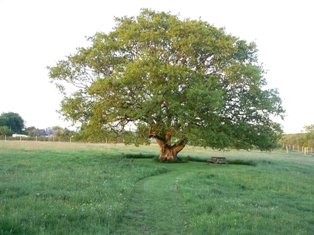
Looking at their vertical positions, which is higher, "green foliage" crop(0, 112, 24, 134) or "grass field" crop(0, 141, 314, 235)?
"green foliage" crop(0, 112, 24, 134)

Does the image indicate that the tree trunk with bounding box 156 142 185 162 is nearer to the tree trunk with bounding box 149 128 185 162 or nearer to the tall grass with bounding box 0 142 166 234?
the tree trunk with bounding box 149 128 185 162

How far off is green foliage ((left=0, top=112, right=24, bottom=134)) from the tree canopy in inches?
4182

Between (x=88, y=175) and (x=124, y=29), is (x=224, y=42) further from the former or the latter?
(x=88, y=175)

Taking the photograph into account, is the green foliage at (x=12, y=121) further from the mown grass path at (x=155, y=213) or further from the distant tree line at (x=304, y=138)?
the mown grass path at (x=155, y=213)

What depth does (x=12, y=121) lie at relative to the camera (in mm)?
126000

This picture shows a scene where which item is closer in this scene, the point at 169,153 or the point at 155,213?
the point at 155,213

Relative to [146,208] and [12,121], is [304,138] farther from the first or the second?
[12,121]

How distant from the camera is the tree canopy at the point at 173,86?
24.9 metres

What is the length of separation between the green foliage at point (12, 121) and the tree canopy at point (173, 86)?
106 meters

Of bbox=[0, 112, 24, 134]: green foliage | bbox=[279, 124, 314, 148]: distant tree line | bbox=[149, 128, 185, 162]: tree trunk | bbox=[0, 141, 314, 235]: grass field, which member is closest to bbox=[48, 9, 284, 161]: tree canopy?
bbox=[149, 128, 185, 162]: tree trunk

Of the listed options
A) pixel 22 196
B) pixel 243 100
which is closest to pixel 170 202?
pixel 22 196

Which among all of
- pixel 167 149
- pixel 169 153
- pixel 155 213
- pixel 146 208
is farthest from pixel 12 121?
pixel 155 213

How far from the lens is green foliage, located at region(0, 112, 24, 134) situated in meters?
122

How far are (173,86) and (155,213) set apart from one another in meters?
16.0
